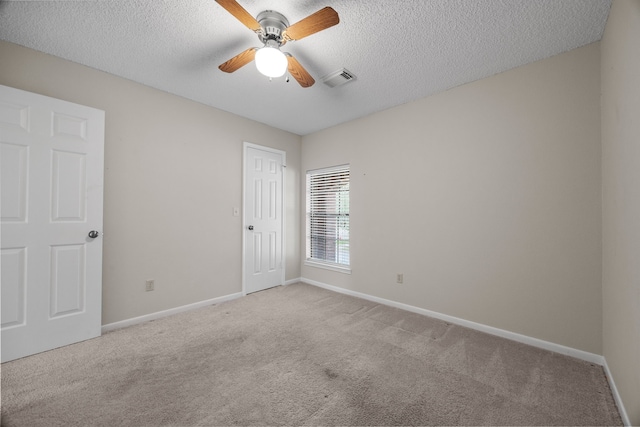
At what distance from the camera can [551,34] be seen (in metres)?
1.91

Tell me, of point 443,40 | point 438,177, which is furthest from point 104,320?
point 443,40

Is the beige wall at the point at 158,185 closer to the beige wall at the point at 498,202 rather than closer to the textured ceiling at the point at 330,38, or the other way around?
the textured ceiling at the point at 330,38

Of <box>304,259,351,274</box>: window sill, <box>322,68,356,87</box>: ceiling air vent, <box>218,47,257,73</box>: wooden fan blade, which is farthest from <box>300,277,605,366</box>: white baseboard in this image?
<box>218,47,257,73</box>: wooden fan blade

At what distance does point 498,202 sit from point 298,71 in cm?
221

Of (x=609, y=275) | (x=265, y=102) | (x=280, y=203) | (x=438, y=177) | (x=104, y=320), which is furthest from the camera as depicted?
(x=280, y=203)

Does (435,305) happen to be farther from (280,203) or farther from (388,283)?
(280,203)

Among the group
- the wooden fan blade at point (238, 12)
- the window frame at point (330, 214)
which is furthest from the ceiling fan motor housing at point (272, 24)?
the window frame at point (330, 214)

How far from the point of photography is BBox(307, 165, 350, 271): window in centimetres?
386

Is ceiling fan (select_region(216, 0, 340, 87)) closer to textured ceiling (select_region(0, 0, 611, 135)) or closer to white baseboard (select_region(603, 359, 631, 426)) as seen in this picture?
textured ceiling (select_region(0, 0, 611, 135))

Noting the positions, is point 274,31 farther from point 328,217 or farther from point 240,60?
point 328,217

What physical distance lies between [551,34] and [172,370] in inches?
151

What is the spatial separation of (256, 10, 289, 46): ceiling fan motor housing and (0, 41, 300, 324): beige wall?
69.2 inches

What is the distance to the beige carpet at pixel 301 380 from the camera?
56.7 inches

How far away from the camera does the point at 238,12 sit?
4.91 ft
